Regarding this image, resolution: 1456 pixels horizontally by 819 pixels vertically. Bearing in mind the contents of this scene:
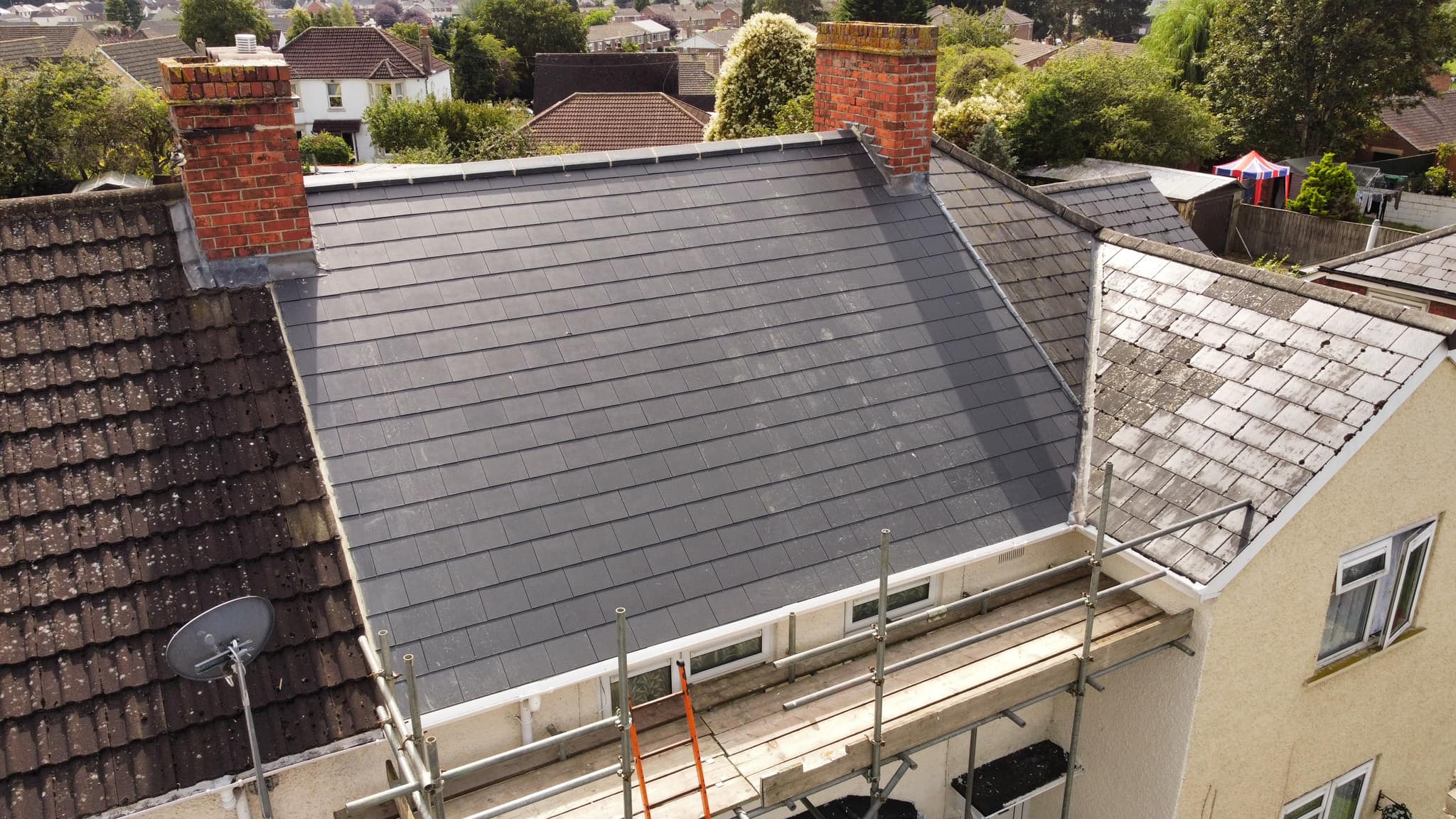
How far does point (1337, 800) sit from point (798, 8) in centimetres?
10057

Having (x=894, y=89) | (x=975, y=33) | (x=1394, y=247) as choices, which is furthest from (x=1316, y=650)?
(x=975, y=33)

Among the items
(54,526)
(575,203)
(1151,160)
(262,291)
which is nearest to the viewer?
(54,526)

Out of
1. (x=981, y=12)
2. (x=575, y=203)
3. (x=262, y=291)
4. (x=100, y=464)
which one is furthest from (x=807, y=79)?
(x=981, y=12)

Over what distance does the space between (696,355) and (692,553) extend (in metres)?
1.97

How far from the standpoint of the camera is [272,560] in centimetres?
620

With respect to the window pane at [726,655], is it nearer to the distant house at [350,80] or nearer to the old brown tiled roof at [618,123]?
the old brown tiled roof at [618,123]

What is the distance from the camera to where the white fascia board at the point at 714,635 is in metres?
5.82

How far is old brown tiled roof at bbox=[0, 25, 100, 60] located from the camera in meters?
59.7

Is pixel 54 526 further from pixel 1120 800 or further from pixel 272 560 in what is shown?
pixel 1120 800

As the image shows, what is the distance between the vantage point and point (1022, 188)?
1134 cm

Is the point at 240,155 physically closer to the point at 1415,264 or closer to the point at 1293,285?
the point at 1293,285

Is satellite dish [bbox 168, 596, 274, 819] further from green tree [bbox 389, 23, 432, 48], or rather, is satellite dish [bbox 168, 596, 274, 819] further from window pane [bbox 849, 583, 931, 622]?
green tree [bbox 389, 23, 432, 48]

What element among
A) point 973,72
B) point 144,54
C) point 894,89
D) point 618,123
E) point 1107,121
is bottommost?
point 618,123

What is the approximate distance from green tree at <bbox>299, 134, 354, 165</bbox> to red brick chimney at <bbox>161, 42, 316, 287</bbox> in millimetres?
40671
